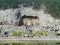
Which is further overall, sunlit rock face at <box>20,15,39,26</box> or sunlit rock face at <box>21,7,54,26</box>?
sunlit rock face at <box>20,15,39,26</box>

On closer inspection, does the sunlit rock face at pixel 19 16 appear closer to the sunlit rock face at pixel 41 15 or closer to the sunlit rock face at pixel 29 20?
the sunlit rock face at pixel 41 15

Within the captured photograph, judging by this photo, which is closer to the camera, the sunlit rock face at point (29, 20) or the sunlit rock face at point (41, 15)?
the sunlit rock face at point (41, 15)

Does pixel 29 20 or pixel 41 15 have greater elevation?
pixel 41 15

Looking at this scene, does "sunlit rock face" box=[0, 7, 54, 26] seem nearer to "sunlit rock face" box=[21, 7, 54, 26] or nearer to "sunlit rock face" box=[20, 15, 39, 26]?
"sunlit rock face" box=[21, 7, 54, 26]

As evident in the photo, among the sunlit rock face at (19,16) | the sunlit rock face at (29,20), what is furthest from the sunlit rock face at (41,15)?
the sunlit rock face at (29,20)

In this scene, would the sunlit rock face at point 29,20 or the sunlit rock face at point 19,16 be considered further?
the sunlit rock face at point 29,20

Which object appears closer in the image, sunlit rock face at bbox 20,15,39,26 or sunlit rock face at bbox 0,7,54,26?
sunlit rock face at bbox 0,7,54,26

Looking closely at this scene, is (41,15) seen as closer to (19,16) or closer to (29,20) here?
(29,20)

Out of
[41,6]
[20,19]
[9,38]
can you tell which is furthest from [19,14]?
[9,38]

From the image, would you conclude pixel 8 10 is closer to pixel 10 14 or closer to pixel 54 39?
pixel 10 14

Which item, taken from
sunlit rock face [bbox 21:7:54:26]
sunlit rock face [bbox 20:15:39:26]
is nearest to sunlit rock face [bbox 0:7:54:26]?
sunlit rock face [bbox 21:7:54:26]

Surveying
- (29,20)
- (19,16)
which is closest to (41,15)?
(29,20)
